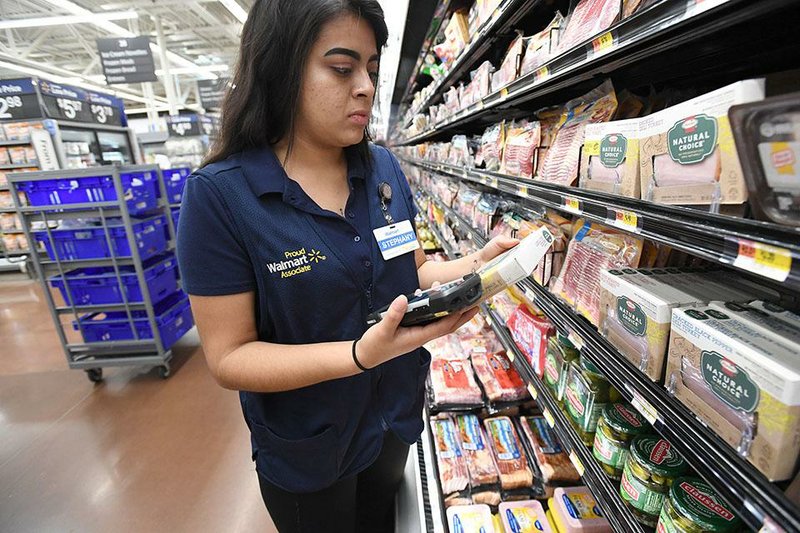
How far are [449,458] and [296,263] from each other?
123 cm

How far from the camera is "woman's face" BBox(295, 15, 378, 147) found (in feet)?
2.85

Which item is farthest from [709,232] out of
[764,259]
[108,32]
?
[108,32]

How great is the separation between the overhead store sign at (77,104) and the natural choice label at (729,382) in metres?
7.51

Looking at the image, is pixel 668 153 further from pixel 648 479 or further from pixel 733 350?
pixel 648 479

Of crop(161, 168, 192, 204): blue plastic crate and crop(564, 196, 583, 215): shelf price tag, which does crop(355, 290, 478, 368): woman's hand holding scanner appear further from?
crop(161, 168, 192, 204): blue plastic crate

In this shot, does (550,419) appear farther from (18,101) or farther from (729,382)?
(18,101)

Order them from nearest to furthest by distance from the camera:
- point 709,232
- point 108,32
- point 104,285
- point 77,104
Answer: point 709,232 → point 104,285 → point 77,104 → point 108,32

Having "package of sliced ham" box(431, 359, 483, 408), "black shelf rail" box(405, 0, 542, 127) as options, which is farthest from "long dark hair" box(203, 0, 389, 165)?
"package of sliced ham" box(431, 359, 483, 408)

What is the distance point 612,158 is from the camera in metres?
0.87

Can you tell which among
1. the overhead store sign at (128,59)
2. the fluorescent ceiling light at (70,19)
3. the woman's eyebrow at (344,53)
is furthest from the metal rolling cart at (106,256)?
the fluorescent ceiling light at (70,19)

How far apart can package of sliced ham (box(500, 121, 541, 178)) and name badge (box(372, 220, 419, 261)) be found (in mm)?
575

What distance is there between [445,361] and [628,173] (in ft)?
4.83

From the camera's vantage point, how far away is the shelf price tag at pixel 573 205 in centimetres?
94

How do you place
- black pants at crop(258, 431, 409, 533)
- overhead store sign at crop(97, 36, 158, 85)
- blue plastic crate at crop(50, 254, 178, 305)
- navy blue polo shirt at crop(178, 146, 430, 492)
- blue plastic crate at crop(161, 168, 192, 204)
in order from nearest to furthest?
navy blue polo shirt at crop(178, 146, 430, 492), black pants at crop(258, 431, 409, 533), blue plastic crate at crop(50, 254, 178, 305), blue plastic crate at crop(161, 168, 192, 204), overhead store sign at crop(97, 36, 158, 85)
